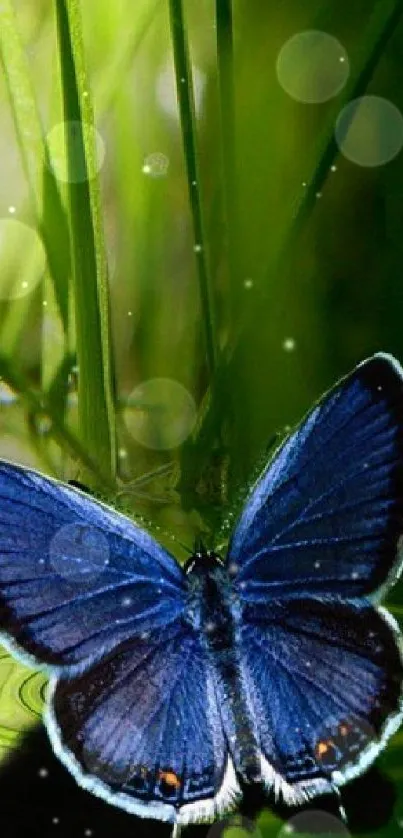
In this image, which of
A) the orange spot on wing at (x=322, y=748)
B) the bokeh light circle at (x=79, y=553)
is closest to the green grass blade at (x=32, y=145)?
the bokeh light circle at (x=79, y=553)

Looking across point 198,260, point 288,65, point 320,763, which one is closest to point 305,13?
point 288,65

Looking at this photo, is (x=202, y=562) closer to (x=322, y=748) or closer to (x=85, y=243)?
(x=322, y=748)

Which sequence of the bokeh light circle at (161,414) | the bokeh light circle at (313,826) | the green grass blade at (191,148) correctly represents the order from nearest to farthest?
the bokeh light circle at (313,826) → the green grass blade at (191,148) → the bokeh light circle at (161,414)

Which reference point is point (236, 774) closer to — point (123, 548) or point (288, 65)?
point (123, 548)

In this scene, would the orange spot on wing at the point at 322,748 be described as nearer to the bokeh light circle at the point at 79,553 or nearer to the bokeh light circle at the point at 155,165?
the bokeh light circle at the point at 79,553

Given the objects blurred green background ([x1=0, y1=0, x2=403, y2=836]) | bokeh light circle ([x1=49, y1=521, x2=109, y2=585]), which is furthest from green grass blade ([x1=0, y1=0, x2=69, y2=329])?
bokeh light circle ([x1=49, y1=521, x2=109, y2=585])

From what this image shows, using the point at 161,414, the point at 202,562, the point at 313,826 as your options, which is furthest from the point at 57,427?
A: the point at 313,826
